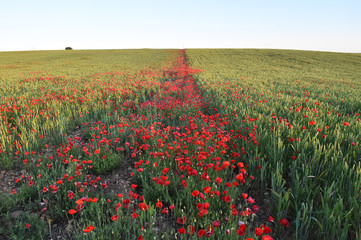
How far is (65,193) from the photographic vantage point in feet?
8.93

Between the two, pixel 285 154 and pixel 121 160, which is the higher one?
pixel 285 154

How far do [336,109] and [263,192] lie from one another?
4.52 m

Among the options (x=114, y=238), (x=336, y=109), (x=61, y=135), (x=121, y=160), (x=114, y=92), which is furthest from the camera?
(x=114, y=92)

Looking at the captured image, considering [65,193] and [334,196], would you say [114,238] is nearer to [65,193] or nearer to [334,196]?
[65,193]

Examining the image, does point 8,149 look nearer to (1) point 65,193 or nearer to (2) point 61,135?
(2) point 61,135

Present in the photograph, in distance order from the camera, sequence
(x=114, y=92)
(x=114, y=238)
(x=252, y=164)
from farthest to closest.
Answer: (x=114, y=92) → (x=252, y=164) → (x=114, y=238)

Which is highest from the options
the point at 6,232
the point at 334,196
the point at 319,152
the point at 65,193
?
the point at 319,152

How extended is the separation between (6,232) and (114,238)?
1342mm

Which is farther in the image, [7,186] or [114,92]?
[114,92]

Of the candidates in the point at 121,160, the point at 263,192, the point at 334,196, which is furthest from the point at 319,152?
the point at 121,160

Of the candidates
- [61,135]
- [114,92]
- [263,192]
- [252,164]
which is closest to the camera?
[263,192]

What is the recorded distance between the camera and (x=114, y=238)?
82.0 inches

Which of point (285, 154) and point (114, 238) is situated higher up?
point (285, 154)

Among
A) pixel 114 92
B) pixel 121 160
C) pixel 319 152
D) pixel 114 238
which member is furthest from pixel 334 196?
pixel 114 92
